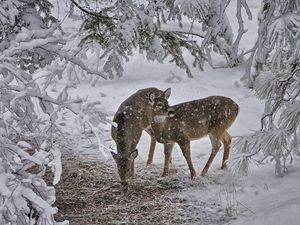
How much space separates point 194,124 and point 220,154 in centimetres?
115

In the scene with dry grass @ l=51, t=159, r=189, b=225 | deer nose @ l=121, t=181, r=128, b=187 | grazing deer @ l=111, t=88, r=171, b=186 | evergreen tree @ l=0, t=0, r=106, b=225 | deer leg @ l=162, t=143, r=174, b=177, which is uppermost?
evergreen tree @ l=0, t=0, r=106, b=225

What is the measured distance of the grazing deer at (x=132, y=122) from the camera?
7590 millimetres

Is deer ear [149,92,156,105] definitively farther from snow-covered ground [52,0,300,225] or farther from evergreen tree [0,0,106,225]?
evergreen tree [0,0,106,225]

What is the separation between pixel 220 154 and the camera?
29.1 feet

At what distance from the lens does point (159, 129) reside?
314 inches

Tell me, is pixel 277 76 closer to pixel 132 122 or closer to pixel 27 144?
pixel 27 144

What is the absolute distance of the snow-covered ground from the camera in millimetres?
6305

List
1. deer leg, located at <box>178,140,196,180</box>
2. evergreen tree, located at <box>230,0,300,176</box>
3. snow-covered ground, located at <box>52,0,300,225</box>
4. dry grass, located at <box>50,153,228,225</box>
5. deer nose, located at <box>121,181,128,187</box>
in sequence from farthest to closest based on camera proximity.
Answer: deer leg, located at <box>178,140,196,180</box> < deer nose, located at <box>121,181,128,187</box> < dry grass, located at <box>50,153,228,225</box> < snow-covered ground, located at <box>52,0,300,225</box> < evergreen tree, located at <box>230,0,300,176</box>

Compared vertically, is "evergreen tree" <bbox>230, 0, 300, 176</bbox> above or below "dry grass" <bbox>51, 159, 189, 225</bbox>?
above

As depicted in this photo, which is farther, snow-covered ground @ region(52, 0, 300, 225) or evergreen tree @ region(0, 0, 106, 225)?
snow-covered ground @ region(52, 0, 300, 225)

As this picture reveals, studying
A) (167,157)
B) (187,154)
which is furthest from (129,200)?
(187,154)

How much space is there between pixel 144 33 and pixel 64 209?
9.12 ft

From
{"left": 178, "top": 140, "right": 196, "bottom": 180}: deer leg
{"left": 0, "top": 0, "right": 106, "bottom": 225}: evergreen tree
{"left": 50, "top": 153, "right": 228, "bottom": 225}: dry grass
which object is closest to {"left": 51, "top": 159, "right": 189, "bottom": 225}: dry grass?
{"left": 50, "top": 153, "right": 228, "bottom": 225}: dry grass

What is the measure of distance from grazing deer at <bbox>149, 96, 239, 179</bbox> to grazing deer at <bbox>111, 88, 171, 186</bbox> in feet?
0.67
